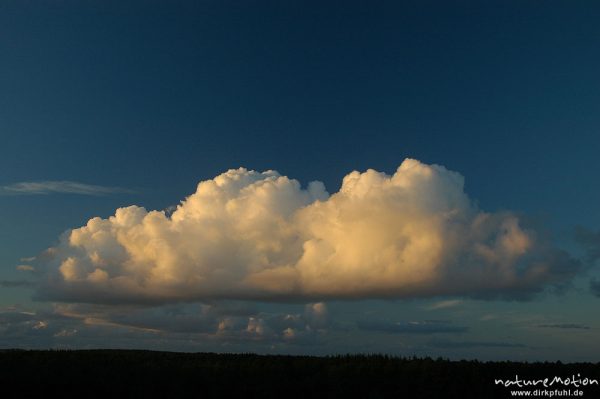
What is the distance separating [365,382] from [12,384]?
3570 cm

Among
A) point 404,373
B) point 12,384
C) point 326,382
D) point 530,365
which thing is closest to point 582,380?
point 530,365

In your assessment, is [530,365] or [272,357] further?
[272,357]

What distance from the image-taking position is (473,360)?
73.8m

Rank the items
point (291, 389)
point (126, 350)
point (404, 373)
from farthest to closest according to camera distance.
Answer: point (126, 350)
point (404, 373)
point (291, 389)

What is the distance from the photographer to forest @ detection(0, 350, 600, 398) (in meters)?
58.4

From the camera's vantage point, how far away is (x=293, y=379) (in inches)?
2712

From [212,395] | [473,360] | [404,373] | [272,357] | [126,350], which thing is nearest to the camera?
[212,395]

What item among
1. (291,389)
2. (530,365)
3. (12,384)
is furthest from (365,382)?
(12,384)

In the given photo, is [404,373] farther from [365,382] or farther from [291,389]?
[291,389]

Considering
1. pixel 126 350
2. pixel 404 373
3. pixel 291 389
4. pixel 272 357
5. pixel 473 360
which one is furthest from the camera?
pixel 126 350

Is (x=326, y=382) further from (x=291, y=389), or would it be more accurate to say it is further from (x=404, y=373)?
(x=404, y=373)

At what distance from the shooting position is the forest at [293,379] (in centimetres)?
5841

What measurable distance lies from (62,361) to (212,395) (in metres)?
27.7

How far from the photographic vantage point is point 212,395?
56.9 metres
